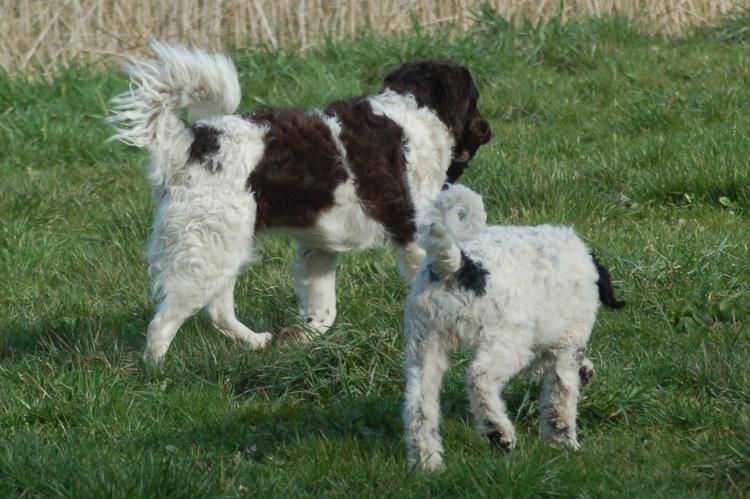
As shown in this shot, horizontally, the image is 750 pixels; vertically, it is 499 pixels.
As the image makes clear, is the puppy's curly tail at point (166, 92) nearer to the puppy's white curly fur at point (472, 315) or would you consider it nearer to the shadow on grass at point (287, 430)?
the shadow on grass at point (287, 430)

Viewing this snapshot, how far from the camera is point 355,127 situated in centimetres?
600

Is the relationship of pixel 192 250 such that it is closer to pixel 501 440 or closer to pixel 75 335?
pixel 75 335

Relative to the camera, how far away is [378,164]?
597cm

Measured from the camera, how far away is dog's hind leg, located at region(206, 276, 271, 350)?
6.03m

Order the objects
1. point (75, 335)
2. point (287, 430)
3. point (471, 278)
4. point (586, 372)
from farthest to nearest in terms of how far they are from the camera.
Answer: point (75, 335), point (287, 430), point (586, 372), point (471, 278)

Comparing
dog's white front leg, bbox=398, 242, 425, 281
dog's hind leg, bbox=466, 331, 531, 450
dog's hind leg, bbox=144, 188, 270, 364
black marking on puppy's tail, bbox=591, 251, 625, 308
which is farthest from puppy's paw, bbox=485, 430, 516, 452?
dog's white front leg, bbox=398, 242, 425, 281

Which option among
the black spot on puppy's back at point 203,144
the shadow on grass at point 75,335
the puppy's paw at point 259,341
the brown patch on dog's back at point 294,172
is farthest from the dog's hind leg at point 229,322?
the black spot on puppy's back at point 203,144

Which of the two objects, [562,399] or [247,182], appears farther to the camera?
[247,182]

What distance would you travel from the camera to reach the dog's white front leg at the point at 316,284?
6137mm

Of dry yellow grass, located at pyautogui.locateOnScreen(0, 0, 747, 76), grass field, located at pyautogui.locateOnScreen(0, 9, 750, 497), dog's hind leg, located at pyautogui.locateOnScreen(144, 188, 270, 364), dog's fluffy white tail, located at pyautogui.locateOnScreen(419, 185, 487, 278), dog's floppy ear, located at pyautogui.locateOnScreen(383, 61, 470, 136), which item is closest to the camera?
dog's fluffy white tail, located at pyautogui.locateOnScreen(419, 185, 487, 278)

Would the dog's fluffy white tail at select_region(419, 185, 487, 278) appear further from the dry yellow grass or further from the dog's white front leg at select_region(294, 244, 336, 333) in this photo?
the dry yellow grass

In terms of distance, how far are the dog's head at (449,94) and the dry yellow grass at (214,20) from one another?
4913 millimetres

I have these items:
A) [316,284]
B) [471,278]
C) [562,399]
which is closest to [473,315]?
[471,278]

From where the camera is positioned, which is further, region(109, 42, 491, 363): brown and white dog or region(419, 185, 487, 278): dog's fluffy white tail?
region(109, 42, 491, 363): brown and white dog
